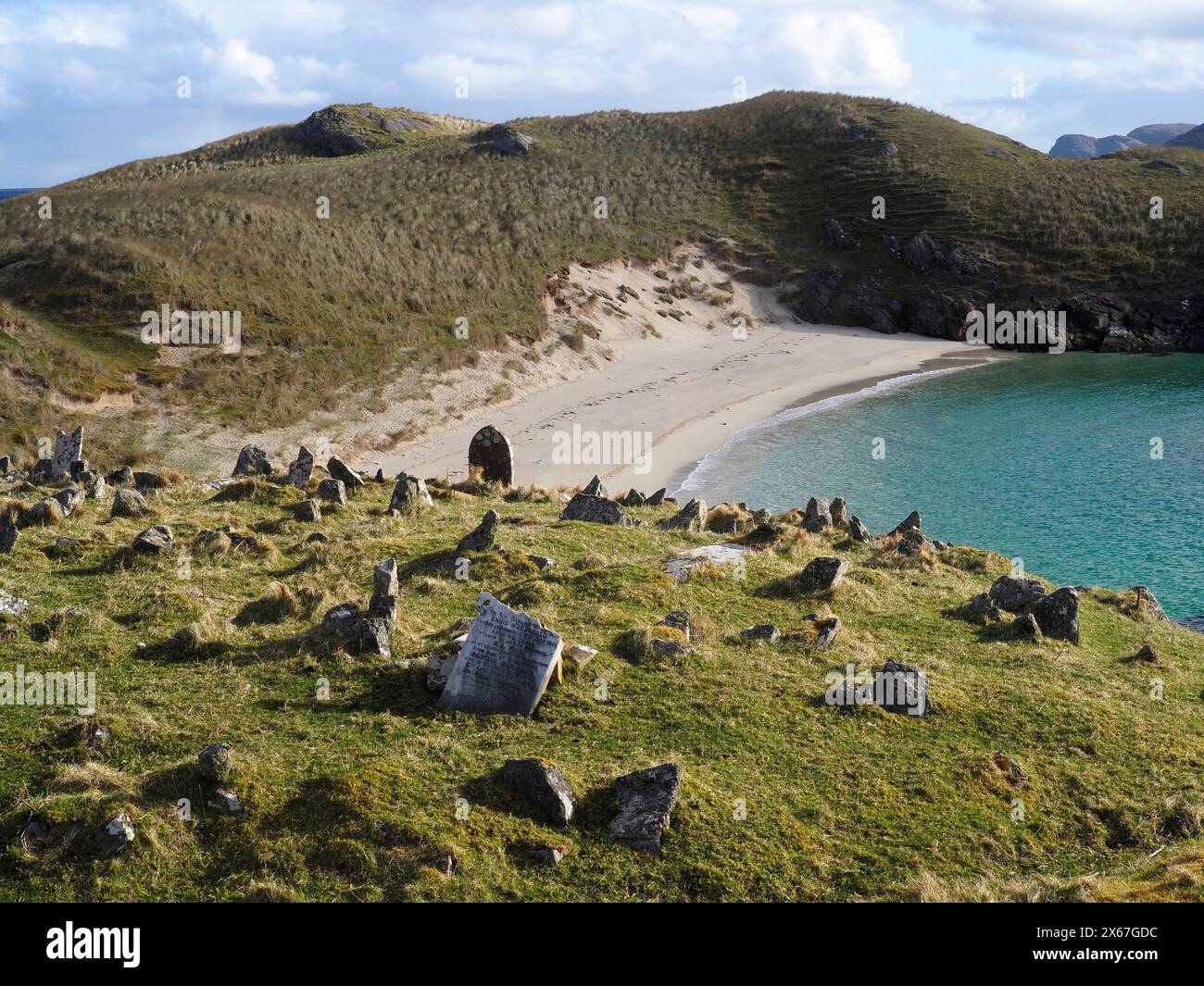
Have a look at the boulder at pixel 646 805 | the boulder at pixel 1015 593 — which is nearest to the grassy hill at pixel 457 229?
the boulder at pixel 1015 593

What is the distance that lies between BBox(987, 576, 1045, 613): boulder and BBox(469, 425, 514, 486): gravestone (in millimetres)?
16263

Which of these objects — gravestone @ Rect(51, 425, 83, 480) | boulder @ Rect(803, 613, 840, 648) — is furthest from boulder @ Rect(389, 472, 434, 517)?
boulder @ Rect(803, 613, 840, 648)

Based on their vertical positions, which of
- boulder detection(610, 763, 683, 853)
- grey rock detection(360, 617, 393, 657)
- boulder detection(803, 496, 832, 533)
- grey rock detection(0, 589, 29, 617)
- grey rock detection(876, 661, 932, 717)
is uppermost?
boulder detection(803, 496, 832, 533)

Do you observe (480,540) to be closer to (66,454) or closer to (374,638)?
(374,638)

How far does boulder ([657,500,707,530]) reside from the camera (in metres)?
26.9

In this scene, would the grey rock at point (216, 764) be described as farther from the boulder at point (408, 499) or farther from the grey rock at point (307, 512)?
the boulder at point (408, 499)

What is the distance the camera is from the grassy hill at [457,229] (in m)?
46.6

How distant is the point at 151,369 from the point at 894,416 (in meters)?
38.5

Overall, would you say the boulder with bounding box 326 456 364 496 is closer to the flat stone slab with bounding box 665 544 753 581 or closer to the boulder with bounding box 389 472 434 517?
the boulder with bounding box 389 472 434 517

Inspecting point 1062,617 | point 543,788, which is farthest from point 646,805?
point 1062,617

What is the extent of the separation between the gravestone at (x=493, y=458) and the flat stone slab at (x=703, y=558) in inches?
422

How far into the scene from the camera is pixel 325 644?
1617cm
